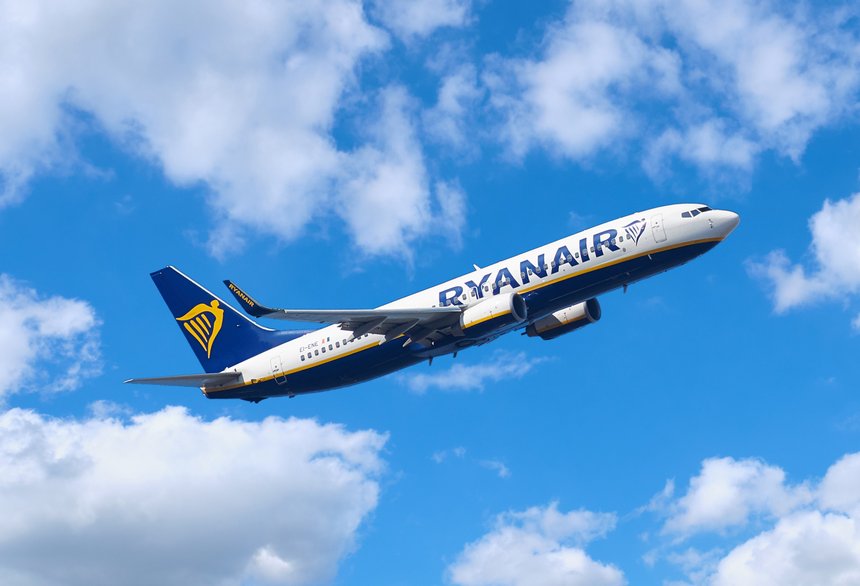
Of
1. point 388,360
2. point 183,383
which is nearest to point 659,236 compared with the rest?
point 388,360

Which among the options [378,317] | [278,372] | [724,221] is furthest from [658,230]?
[278,372]

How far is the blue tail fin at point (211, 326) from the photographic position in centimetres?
7144

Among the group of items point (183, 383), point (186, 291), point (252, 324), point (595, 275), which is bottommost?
point (595, 275)

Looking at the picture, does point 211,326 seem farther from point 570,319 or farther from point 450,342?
point 570,319

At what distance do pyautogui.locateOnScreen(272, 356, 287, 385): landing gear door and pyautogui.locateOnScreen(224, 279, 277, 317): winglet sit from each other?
38.8 feet

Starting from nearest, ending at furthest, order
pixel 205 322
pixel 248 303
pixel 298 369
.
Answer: pixel 248 303, pixel 298 369, pixel 205 322

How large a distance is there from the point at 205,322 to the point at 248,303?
2186 cm

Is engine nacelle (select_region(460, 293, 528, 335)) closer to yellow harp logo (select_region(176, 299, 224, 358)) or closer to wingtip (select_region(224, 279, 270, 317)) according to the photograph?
wingtip (select_region(224, 279, 270, 317))

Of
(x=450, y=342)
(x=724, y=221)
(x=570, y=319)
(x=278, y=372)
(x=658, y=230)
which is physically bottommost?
(x=450, y=342)

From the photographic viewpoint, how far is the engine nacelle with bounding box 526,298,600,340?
220 ft

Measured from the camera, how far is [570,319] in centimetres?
6738

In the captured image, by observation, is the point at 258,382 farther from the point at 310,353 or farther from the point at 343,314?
the point at 343,314

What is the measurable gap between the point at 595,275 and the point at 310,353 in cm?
2079

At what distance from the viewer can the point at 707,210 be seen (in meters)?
58.5
